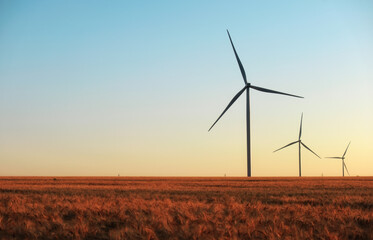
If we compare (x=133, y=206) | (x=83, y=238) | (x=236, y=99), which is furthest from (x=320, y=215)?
(x=236, y=99)

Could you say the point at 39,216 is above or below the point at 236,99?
below

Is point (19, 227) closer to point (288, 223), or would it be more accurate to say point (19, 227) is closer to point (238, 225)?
point (238, 225)

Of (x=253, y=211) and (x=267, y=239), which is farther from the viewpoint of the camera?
(x=253, y=211)

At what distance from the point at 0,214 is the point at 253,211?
760 centimetres

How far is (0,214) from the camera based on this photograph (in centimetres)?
1348

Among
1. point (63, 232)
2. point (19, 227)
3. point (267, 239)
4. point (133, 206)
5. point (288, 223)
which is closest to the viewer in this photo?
point (267, 239)

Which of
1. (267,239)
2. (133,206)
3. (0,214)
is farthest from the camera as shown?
(133,206)

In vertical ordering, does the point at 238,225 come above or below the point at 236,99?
below

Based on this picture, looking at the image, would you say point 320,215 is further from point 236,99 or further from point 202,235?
point 236,99

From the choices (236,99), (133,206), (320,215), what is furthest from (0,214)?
(236,99)

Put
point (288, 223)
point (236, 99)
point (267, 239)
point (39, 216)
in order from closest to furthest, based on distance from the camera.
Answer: point (267, 239)
point (288, 223)
point (39, 216)
point (236, 99)

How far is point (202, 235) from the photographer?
970 cm

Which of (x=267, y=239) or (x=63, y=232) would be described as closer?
(x=267, y=239)

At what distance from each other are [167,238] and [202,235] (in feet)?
2.49
